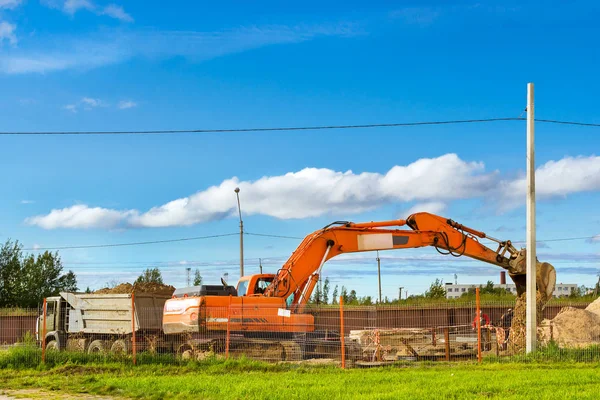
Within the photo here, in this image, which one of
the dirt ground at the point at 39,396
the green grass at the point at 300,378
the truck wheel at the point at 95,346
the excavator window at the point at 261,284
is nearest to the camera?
the green grass at the point at 300,378

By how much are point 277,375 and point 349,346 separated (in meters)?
4.21

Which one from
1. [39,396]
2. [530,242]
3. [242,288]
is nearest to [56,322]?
[242,288]

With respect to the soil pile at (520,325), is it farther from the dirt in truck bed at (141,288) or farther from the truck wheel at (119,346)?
the dirt in truck bed at (141,288)

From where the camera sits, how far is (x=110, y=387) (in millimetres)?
17000

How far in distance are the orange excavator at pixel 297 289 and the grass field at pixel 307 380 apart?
2.26 m

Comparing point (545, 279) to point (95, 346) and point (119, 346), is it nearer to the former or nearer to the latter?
point (119, 346)

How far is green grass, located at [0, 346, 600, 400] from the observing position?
1498 centimetres

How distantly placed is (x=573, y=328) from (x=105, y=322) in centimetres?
1660

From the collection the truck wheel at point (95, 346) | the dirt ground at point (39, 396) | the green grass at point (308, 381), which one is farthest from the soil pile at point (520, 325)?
the dirt ground at point (39, 396)

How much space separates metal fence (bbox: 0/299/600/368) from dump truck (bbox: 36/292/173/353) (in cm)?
4

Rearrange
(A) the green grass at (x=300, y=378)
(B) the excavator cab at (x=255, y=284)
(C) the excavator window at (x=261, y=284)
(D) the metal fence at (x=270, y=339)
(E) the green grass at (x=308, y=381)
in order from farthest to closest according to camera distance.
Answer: (C) the excavator window at (x=261, y=284)
(B) the excavator cab at (x=255, y=284)
(D) the metal fence at (x=270, y=339)
(A) the green grass at (x=300, y=378)
(E) the green grass at (x=308, y=381)

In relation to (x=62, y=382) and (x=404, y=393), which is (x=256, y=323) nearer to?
(x=62, y=382)

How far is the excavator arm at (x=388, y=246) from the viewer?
937 inches

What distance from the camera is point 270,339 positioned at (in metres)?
22.8
